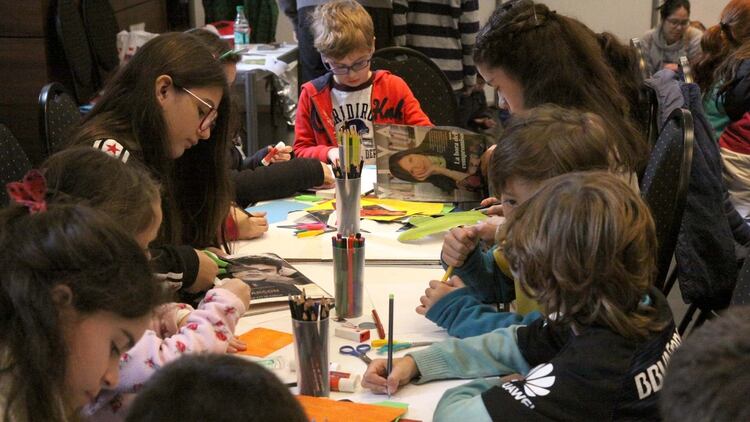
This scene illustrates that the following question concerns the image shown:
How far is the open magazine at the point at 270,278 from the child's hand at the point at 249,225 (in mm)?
220

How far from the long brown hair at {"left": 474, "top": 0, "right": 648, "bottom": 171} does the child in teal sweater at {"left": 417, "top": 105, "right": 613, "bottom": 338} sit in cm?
31

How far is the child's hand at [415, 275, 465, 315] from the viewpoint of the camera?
1710mm

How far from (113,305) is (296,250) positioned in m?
1.05

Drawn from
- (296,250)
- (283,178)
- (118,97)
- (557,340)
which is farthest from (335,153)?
(557,340)

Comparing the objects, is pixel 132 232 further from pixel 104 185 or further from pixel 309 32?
pixel 309 32

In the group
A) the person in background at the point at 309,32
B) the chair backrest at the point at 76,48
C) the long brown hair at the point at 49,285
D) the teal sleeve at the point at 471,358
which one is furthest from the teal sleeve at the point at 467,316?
the chair backrest at the point at 76,48

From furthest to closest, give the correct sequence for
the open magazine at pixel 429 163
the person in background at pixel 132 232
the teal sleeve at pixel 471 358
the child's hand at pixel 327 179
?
the child's hand at pixel 327 179 → the open magazine at pixel 429 163 → the teal sleeve at pixel 471 358 → the person in background at pixel 132 232

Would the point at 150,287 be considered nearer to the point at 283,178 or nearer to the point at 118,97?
the point at 118,97

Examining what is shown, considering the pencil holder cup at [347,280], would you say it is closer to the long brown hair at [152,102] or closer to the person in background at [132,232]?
the person in background at [132,232]

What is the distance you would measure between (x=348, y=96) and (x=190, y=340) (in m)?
1.90

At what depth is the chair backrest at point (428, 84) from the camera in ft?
11.7

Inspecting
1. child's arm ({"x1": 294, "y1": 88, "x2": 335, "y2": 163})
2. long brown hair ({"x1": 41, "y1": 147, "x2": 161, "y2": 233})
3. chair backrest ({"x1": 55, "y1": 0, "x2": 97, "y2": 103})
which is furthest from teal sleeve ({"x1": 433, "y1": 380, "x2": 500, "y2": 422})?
chair backrest ({"x1": 55, "y1": 0, "x2": 97, "y2": 103})

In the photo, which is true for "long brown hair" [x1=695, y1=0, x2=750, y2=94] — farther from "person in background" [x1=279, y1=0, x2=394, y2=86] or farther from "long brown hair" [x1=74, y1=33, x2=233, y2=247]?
"long brown hair" [x1=74, y1=33, x2=233, y2=247]

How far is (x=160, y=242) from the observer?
6.36 feet
